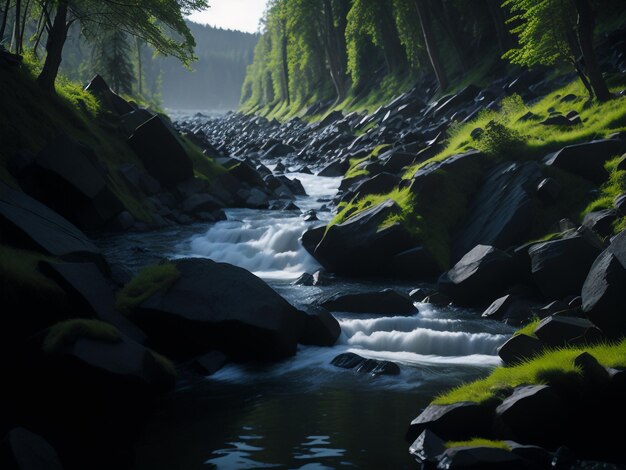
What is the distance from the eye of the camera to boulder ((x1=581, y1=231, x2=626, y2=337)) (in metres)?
9.90

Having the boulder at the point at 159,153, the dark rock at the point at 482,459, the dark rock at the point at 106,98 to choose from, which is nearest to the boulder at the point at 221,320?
the dark rock at the point at 482,459

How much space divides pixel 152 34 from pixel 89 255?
1730 centimetres

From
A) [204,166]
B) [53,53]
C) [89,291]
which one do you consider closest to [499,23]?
[204,166]

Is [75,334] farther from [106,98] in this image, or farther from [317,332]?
[106,98]

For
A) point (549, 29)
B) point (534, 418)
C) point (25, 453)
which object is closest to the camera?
point (25, 453)

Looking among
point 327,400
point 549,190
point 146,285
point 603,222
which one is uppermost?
point 549,190

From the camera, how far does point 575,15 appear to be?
24.1 m

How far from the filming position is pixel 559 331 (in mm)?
10500

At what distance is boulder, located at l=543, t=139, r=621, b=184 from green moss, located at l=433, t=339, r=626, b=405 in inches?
367

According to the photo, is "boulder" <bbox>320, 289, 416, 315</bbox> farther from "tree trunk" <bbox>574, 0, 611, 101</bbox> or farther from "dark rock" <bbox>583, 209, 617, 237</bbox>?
"tree trunk" <bbox>574, 0, 611, 101</bbox>

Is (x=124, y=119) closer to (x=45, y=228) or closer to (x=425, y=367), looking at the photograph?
(x=45, y=228)

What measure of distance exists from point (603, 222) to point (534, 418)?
339 inches

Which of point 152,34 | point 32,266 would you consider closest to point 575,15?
point 152,34

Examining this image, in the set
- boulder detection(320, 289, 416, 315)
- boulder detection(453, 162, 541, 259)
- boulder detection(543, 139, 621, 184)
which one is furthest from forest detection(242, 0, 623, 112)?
boulder detection(320, 289, 416, 315)
